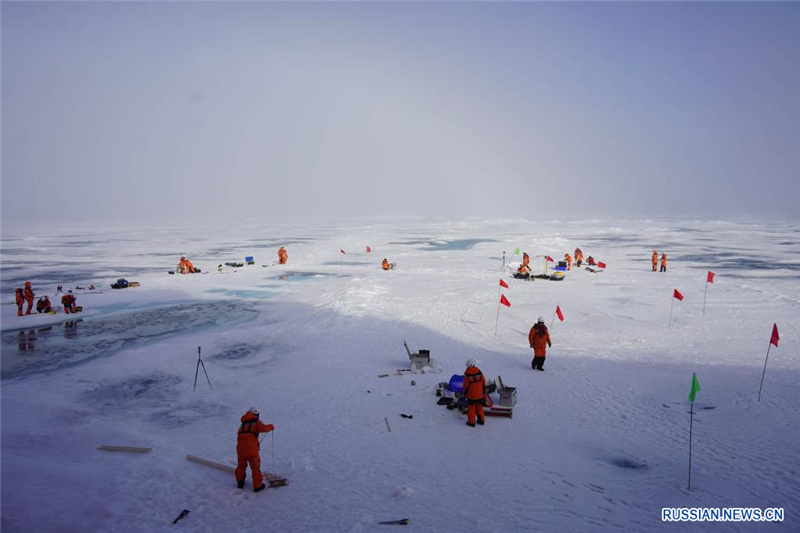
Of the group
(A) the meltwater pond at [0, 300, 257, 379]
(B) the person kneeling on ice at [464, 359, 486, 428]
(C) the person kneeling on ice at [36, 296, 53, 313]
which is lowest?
(A) the meltwater pond at [0, 300, 257, 379]

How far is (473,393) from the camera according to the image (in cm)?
806

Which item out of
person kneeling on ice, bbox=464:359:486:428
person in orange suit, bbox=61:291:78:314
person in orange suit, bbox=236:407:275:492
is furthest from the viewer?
person in orange suit, bbox=61:291:78:314

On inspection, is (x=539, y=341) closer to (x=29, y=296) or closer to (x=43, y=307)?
(x=43, y=307)

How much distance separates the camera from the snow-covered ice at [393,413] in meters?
5.86

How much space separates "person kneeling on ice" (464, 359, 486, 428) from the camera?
317 inches

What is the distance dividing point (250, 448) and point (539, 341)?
711cm

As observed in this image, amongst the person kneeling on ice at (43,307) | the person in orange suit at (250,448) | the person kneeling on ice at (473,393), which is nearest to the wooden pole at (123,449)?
the person in orange suit at (250,448)

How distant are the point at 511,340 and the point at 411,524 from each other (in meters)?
8.89

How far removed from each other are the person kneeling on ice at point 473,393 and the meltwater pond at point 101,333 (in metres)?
10.1

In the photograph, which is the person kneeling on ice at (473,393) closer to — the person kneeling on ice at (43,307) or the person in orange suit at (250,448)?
the person in orange suit at (250,448)

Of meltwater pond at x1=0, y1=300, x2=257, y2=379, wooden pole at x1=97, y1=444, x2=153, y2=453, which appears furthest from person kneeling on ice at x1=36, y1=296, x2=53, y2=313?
wooden pole at x1=97, y1=444, x2=153, y2=453

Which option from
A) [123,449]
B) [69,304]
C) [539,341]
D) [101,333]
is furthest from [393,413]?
[69,304]

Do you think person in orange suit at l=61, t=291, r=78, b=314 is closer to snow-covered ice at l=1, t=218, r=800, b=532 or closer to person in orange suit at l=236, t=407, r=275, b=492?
snow-covered ice at l=1, t=218, r=800, b=532

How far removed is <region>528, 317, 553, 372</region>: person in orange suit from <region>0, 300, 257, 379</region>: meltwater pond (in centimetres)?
1024
